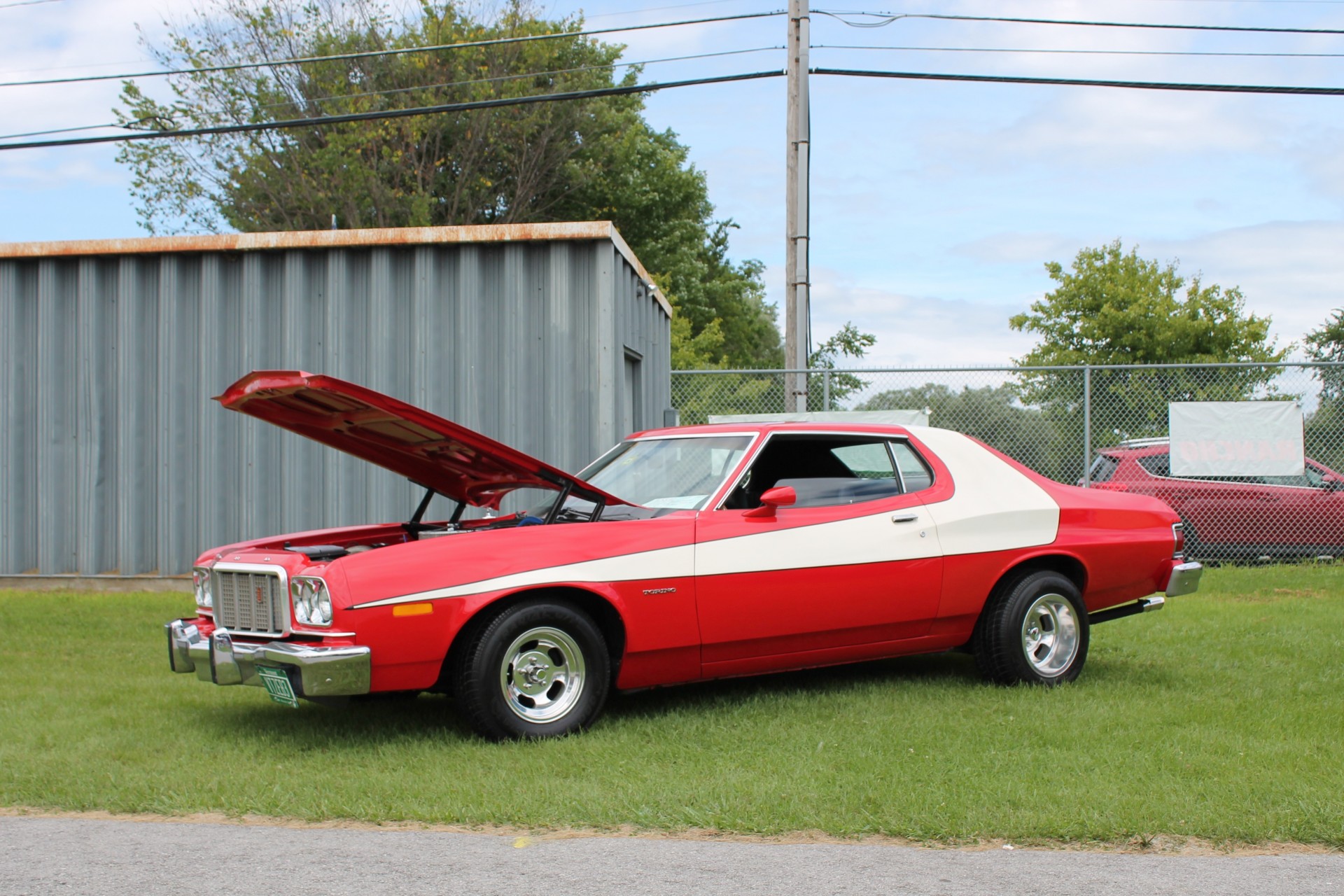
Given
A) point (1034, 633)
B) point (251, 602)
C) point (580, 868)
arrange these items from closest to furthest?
point (580, 868), point (251, 602), point (1034, 633)

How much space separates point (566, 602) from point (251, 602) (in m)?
1.40

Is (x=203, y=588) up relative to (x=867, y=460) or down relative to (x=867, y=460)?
down

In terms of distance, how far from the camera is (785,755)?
514 centimetres

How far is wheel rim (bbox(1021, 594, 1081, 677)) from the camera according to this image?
682 centimetres

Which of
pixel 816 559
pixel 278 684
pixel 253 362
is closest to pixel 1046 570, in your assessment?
pixel 816 559

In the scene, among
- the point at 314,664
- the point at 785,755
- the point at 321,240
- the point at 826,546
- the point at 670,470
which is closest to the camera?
the point at 314,664

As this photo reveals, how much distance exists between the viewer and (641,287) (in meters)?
13.3

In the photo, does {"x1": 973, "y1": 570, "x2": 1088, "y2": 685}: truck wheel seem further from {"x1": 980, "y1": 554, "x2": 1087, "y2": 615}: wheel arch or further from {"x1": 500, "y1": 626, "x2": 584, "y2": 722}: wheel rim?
{"x1": 500, "y1": 626, "x2": 584, "y2": 722}: wheel rim

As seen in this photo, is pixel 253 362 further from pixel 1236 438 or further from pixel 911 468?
pixel 1236 438

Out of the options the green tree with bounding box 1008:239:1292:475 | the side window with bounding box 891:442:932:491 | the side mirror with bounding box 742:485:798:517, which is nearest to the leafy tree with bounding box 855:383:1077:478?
the side window with bounding box 891:442:932:491

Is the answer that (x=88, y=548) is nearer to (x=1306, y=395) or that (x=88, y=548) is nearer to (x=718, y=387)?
(x=718, y=387)

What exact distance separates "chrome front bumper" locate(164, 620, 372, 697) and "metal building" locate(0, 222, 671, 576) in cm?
597

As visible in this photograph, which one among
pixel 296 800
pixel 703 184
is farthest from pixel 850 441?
pixel 703 184

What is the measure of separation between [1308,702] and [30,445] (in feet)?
37.4
